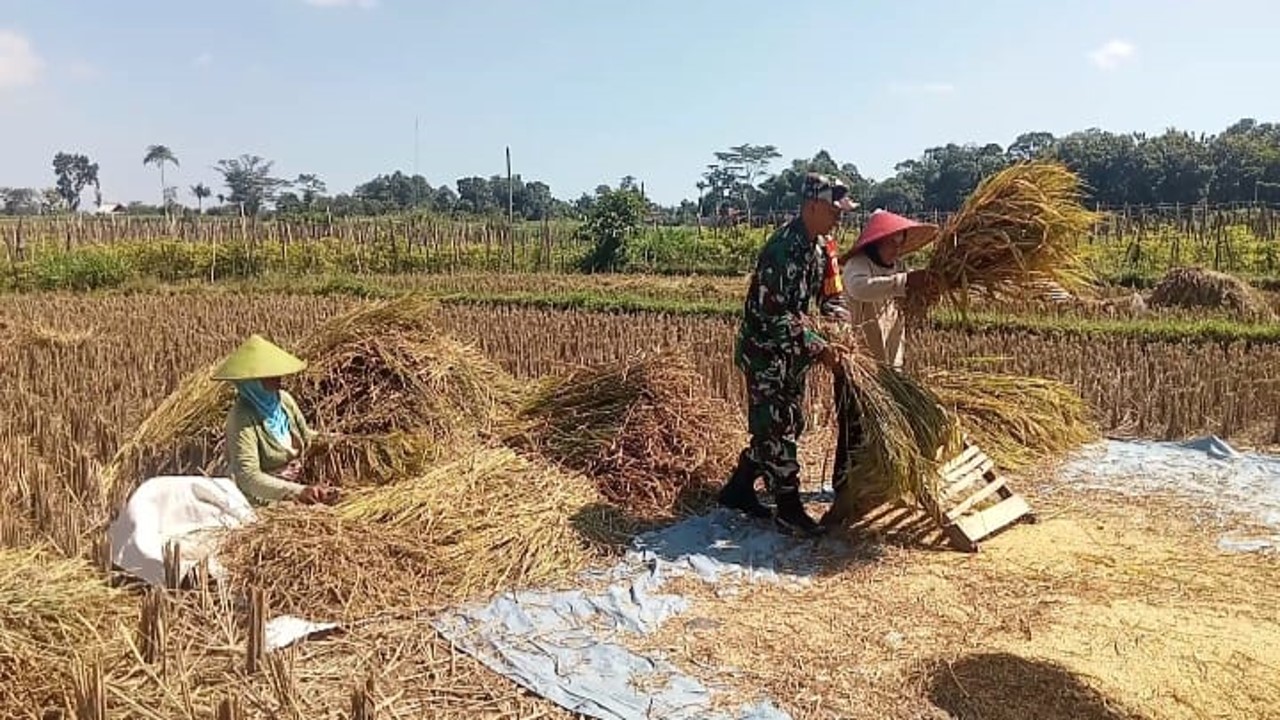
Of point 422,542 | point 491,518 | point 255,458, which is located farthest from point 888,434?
point 255,458

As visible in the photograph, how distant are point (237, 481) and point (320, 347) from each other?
5.42 ft

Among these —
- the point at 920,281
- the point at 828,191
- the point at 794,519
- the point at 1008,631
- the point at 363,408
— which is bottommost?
the point at 1008,631

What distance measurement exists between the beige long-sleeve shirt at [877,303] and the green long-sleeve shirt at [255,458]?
2.61 meters

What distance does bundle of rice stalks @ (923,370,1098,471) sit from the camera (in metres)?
6.02

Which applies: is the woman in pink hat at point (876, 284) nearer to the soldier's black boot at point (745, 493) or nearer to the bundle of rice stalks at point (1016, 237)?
the bundle of rice stalks at point (1016, 237)

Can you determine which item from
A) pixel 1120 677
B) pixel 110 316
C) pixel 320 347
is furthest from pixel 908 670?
pixel 110 316

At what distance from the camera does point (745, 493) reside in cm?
486

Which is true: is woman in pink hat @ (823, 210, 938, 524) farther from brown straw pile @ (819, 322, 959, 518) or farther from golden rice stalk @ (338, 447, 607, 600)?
golden rice stalk @ (338, 447, 607, 600)

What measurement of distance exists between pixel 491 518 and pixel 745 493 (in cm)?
119

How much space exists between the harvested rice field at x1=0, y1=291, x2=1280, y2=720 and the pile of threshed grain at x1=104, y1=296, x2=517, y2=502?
0.7 inches

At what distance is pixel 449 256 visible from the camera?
78.9ft

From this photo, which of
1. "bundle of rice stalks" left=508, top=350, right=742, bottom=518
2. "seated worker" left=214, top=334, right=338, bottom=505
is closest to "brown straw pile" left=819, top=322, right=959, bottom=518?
"bundle of rice stalks" left=508, top=350, right=742, bottom=518

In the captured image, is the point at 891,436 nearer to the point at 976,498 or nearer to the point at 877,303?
the point at 976,498

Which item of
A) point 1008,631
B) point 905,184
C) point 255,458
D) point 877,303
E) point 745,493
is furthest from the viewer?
point 905,184
